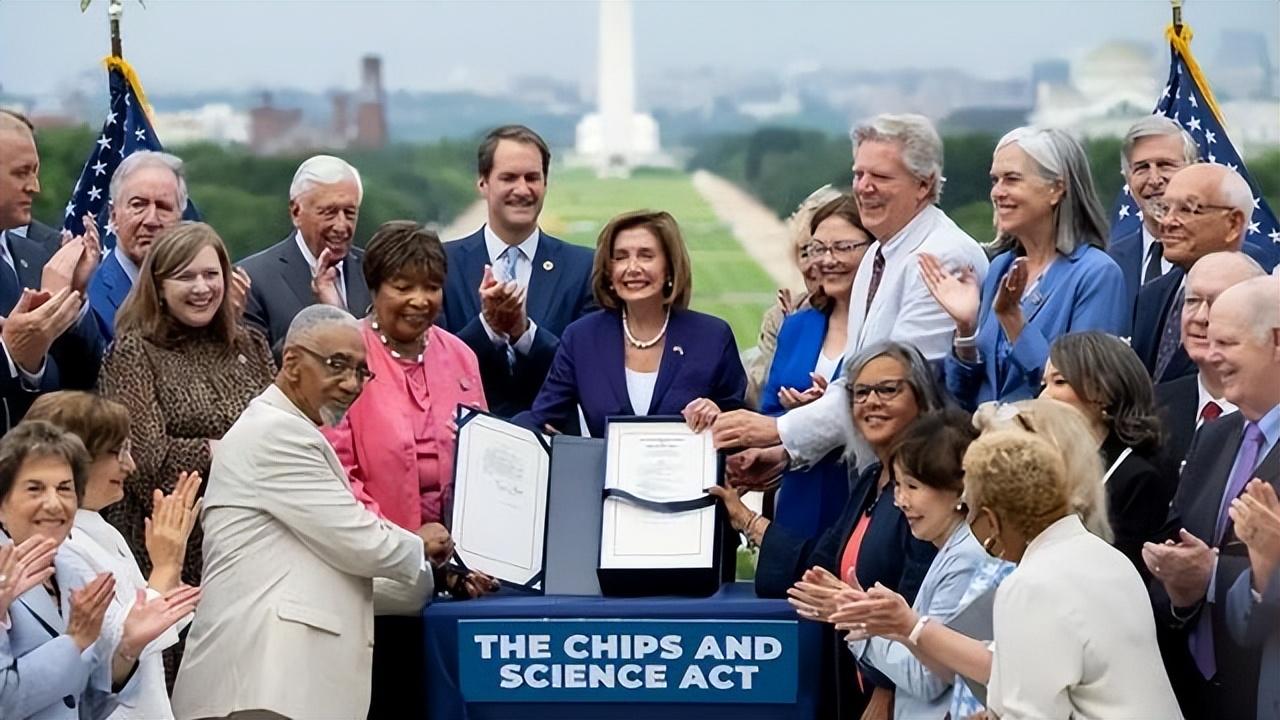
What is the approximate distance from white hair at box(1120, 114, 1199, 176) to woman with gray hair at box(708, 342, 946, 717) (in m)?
1.64

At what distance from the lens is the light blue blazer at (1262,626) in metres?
4.08

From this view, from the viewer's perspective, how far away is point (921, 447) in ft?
14.1

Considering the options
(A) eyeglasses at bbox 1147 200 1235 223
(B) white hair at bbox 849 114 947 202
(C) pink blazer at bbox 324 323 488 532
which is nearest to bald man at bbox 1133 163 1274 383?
(A) eyeglasses at bbox 1147 200 1235 223

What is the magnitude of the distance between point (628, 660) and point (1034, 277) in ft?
4.61

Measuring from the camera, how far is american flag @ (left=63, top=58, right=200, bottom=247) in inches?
269

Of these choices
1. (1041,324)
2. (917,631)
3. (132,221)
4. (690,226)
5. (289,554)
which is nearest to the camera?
(917,631)

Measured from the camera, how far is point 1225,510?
4.26 meters

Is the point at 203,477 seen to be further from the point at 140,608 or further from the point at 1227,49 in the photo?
the point at 1227,49

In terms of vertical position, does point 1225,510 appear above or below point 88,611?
above

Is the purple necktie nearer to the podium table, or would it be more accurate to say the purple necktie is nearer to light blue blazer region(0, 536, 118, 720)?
the podium table

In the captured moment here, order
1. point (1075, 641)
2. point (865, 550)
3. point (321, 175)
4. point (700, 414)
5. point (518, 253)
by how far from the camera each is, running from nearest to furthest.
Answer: point (1075, 641) → point (865, 550) → point (700, 414) → point (321, 175) → point (518, 253)

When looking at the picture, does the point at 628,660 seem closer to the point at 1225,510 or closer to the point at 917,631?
the point at 917,631

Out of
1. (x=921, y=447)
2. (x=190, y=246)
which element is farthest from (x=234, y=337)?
(x=921, y=447)

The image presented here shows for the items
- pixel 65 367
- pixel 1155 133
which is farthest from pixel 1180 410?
pixel 65 367
